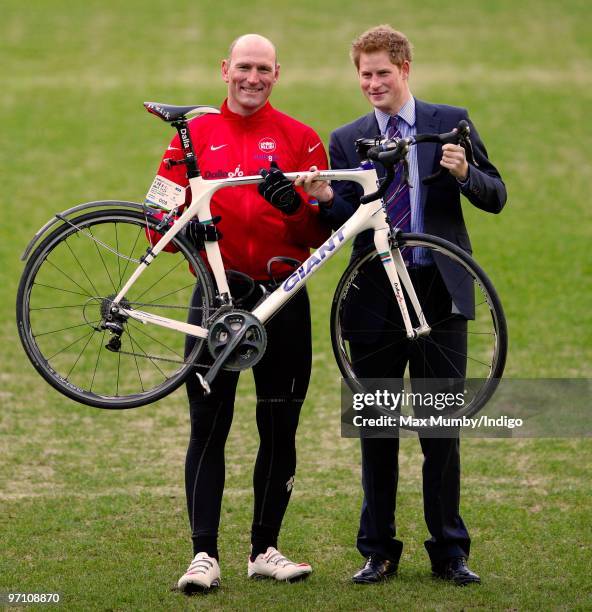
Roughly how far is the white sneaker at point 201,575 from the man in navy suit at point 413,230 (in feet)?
2.30

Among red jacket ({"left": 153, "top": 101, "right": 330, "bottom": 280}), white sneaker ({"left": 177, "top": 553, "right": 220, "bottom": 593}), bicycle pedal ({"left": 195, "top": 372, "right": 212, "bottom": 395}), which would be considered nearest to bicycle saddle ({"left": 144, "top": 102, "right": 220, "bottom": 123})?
red jacket ({"left": 153, "top": 101, "right": 330, "bottom": 280})

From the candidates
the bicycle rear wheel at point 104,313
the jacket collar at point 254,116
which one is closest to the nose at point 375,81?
the jacket collar at point 254,116

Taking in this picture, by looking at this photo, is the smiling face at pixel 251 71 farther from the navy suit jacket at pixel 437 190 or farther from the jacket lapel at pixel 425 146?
the jacket lapel at pixel 425 146

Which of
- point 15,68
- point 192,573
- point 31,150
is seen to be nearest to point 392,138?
point 192,573

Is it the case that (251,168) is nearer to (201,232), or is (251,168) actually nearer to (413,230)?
(201,232)

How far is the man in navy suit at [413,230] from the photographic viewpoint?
18.5 ft

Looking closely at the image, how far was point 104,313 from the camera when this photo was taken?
561 cm

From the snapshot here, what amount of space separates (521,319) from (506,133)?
8296mm

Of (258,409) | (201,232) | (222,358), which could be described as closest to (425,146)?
(201,232)

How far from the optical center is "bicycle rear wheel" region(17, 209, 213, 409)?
560 centimetres

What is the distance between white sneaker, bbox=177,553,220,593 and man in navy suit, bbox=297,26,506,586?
702mm

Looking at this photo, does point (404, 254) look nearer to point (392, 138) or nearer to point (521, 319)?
point (392, 138)

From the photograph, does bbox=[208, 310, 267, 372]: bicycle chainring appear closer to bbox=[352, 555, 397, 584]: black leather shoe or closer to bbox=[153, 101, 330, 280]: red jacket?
bbox=[153, 101, 330, 280]: red jacket

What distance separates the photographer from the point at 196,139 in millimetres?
5762
